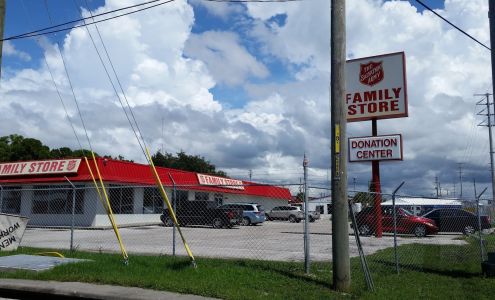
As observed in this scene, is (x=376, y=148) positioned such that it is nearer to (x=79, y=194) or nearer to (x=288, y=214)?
(x=79, y=194)

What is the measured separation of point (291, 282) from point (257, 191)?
1444 inches

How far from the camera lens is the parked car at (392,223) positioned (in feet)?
74.0

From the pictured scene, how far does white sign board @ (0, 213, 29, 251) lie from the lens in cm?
1413

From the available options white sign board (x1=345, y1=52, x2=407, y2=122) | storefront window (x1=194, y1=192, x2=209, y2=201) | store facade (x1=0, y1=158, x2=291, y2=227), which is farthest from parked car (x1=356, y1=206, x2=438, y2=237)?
storefront window (x1=194, y1=192, x2=209, y2=201)

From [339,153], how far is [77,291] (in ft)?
16.8

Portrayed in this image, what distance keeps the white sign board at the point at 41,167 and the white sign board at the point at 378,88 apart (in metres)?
17.2

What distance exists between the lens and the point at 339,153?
29.4ft

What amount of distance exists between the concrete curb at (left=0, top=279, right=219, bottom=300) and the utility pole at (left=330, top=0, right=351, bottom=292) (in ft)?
8.00

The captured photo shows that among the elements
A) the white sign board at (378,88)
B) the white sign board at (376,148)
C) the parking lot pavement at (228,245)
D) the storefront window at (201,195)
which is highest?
the white sign board at (378,88)

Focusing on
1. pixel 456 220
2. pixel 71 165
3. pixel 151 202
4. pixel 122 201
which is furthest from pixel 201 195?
pixel 456 220

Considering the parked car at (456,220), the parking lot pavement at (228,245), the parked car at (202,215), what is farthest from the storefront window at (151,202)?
the parked car at (456,220)

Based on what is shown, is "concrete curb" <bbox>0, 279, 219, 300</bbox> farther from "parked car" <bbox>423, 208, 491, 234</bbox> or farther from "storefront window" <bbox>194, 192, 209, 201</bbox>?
"storefront window" <bbox>194, 192, 209, 201</bbox>

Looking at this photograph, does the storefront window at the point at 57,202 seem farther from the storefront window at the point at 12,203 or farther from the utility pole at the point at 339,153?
the utility pole at the point at 339,153

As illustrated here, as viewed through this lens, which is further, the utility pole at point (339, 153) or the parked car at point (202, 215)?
the parked car at point (202, 215)
